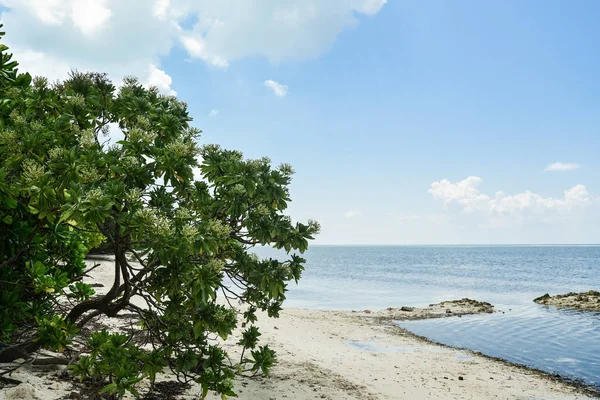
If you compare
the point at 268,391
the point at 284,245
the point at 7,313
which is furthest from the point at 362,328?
the point at 7,313

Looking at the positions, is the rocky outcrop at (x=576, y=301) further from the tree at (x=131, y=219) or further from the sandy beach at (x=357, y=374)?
the tree at (x=131, y=219)

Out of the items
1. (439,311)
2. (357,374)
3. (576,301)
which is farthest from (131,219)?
(576,301)

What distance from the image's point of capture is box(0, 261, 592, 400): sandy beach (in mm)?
6406

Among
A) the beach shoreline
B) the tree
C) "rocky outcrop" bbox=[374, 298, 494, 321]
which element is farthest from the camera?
"rocky outcrop" bbox=[374, 298, 494, 321]

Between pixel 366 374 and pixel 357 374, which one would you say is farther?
pixel 366 374

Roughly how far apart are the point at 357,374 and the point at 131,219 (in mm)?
7244

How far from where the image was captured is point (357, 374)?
9.51 meters

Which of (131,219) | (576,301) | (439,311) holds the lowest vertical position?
(439,311)

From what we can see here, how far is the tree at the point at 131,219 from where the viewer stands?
390 cm

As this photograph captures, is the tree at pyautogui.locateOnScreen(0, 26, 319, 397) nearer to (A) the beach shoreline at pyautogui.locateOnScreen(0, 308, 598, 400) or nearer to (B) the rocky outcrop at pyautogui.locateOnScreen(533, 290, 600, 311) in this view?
(A) the beach shoreline at pyautogui.locateOnScreen(0, 308, 598, 400)

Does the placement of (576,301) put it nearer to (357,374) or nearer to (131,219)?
(357,374)

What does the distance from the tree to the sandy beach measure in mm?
1060

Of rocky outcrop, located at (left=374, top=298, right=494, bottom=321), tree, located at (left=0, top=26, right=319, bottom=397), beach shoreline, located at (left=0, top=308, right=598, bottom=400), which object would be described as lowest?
rocky outcrop, located at (left=374, top=298, right=494, bottom=321)

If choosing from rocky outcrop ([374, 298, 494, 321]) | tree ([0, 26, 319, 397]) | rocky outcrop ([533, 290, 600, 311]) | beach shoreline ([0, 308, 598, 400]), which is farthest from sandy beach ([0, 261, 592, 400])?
rocky outcrop ([533, 290, 600, 311])
